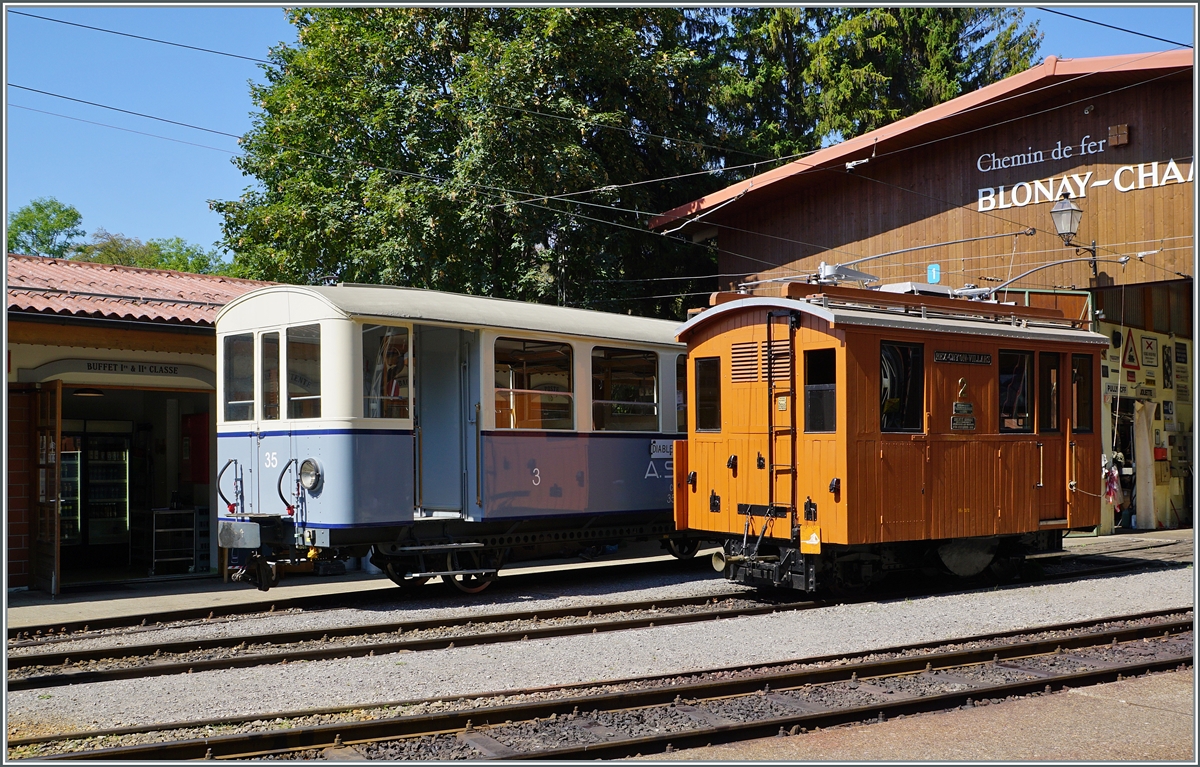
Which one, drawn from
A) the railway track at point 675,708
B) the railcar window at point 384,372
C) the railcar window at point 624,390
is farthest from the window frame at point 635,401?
the railway track at point 675,708

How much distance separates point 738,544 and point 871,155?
10897 mm

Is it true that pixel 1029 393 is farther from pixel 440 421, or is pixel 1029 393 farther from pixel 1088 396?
pixel 440 421

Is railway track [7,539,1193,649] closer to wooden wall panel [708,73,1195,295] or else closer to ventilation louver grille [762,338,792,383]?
ventilation louver grille [762,338,792,383]

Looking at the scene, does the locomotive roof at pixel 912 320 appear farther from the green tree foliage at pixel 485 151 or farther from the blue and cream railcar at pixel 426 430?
the green tree foliage at pixel 485 151

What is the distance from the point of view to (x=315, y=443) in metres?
11.3

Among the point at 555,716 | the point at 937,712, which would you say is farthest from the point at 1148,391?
the point at 555,716

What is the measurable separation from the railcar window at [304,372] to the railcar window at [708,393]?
4.46m

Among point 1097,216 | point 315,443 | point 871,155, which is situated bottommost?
point 315,443

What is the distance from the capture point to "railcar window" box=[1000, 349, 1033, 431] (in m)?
12.6

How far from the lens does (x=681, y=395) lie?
14609 millimetres

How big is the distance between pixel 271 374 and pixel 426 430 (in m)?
1.83

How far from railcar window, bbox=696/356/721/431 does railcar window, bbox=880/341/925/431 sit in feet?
6.61

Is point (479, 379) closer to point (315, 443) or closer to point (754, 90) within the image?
point (315, 443)

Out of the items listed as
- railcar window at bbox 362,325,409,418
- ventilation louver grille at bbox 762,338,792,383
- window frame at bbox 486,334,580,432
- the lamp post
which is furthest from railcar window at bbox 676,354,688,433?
the lamp post
